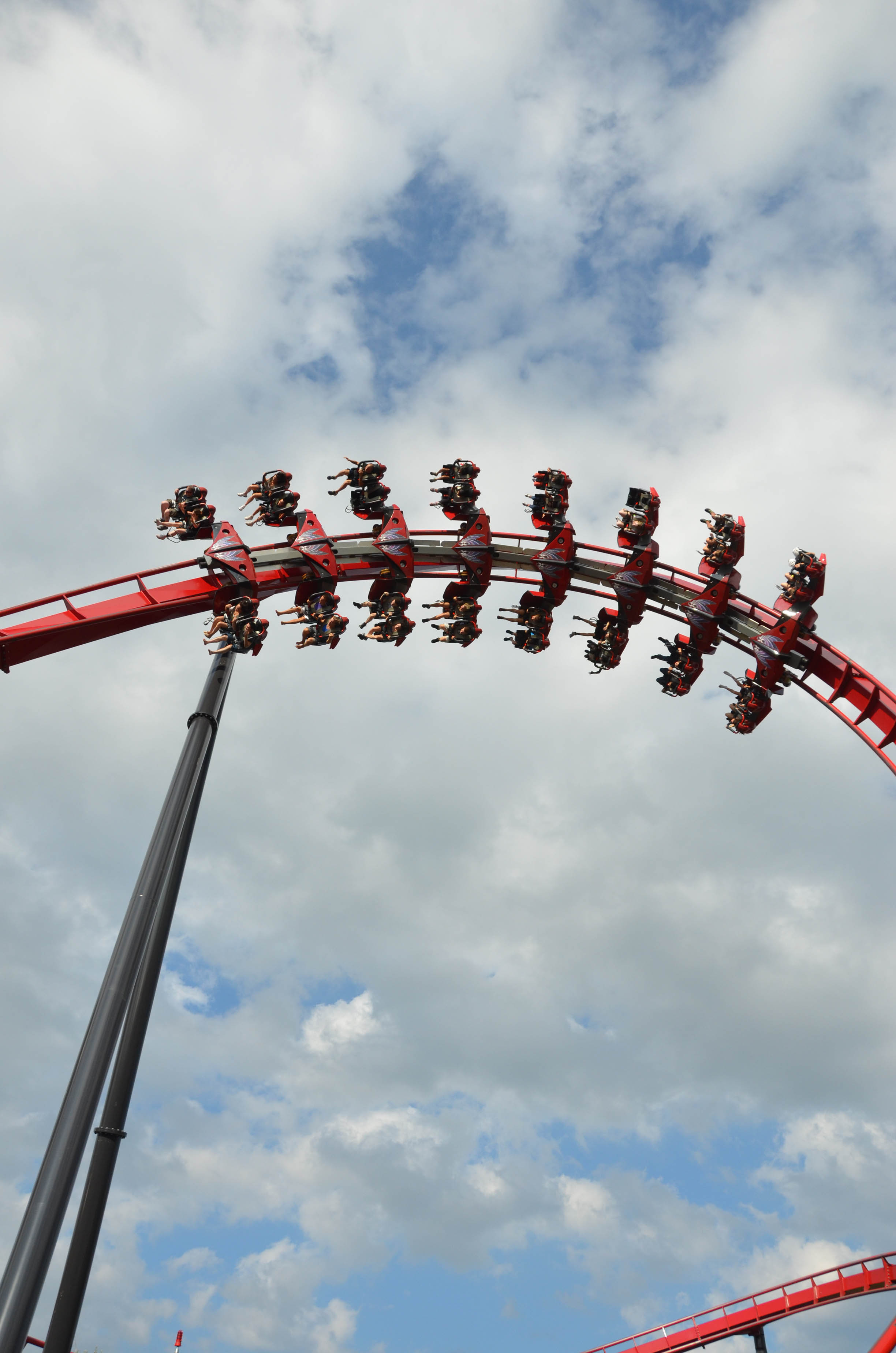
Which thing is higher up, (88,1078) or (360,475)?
(360,475)

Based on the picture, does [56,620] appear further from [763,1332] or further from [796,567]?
[763,1332]

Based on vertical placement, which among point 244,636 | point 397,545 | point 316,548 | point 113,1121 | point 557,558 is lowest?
point 113,1121

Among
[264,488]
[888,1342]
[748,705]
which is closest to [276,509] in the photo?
[264,488]

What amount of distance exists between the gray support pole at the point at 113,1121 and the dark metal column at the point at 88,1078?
16 cm

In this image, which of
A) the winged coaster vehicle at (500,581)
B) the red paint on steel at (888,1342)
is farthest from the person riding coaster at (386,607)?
the red paint on steel at (888,1342)

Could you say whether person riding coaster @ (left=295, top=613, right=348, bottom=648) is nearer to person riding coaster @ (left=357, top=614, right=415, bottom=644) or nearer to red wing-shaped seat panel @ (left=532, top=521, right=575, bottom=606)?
person riding coaster @ (left=357, top=614, right=415, bottom=644)

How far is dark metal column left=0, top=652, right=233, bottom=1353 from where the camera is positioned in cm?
703

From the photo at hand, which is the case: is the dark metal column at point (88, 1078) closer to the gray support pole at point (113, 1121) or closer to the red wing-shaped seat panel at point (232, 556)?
the gray support pole at point (113, 1121)

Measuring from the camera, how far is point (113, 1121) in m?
8.70

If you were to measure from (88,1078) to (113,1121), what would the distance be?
0.88 meters

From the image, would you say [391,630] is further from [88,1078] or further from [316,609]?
[88,1078]

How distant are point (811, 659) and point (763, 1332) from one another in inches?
593

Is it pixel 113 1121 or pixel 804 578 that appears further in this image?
pixel 804 578

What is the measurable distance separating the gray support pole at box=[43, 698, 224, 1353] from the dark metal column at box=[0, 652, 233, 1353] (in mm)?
159
